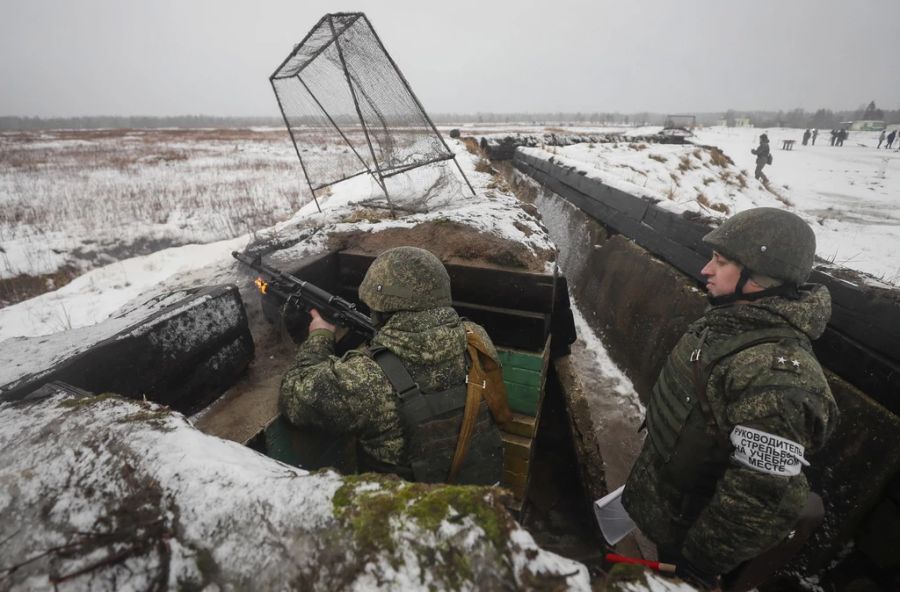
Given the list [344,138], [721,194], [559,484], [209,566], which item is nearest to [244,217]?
[344,138]

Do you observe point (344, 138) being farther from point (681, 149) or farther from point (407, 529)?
point (681, 149)

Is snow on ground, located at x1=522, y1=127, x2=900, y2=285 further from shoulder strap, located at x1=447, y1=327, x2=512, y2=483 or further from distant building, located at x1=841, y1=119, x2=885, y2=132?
distant building, located at x1=841, y1=119, x2=885, y2=132

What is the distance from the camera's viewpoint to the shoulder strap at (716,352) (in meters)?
1.62

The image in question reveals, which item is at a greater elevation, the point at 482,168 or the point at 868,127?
the point at 868,127

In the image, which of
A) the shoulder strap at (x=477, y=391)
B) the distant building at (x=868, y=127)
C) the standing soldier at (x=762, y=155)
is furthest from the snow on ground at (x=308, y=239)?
the distant building at (x=868, y=127)

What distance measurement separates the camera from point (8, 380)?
62.8 inches

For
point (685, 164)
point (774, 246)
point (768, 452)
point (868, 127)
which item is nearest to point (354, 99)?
point (774, 246)

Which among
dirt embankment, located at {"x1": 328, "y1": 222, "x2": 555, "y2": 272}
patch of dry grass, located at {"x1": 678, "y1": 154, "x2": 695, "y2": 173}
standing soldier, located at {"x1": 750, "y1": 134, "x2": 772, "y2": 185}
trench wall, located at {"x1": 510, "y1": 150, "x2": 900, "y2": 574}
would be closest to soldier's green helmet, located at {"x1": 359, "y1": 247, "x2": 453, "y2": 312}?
dirt embankment, located at {"x1": 328, "y1": 222, "x2": 555, "y2": 272}

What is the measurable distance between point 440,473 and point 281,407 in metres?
0.92

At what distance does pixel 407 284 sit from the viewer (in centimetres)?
200

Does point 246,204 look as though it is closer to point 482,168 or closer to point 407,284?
point 482,168

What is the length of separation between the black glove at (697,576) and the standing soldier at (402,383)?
1183 millimetres

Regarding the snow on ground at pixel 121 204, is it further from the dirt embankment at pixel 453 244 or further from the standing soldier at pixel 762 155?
the standing soldier at pixel 762 155

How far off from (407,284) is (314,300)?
0.99 meters
